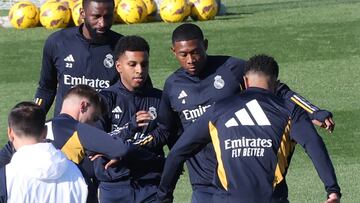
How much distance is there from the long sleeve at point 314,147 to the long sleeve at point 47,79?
316 cm

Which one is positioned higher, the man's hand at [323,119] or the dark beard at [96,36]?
the dark beard at [96,36]

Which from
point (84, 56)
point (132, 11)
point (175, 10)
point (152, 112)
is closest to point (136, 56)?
point (152, 112)

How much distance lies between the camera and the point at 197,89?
26.3 ft

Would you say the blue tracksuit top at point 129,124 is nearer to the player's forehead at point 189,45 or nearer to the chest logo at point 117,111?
the chest logo at point 117,111

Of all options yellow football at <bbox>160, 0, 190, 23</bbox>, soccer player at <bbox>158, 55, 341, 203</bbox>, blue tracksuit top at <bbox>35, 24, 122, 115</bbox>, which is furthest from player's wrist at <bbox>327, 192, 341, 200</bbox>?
yellow football at <bbox>160, 0, 190, 23</bbox>

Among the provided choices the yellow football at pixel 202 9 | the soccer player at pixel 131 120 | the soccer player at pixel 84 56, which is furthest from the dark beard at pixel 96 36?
the yellow football at pixel 202 9

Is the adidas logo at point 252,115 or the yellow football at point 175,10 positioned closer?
the adidas logo at point 252,115

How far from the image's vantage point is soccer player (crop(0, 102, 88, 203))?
5.52m

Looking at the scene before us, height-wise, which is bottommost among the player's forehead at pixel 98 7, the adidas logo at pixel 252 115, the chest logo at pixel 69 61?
the adidas logo at pixel 252 115

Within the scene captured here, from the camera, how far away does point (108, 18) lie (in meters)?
8.81

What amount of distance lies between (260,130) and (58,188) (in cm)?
164

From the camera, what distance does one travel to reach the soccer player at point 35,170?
552 centimetres

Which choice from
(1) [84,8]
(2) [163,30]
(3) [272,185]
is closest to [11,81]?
(2) [163,30]

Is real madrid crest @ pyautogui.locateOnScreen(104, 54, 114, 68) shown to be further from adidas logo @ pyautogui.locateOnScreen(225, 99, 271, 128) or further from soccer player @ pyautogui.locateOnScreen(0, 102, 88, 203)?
soccer player @ pyautogui.locateOnScreen(0, 102, 88, 203)
